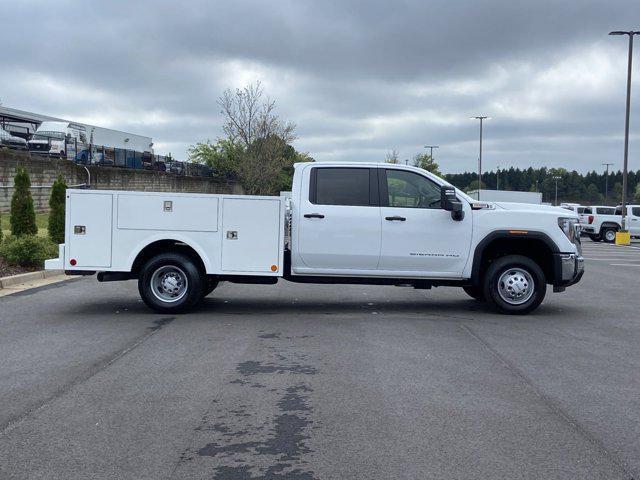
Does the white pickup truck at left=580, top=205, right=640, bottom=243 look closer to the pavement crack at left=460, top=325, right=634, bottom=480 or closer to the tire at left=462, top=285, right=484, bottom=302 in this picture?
the tire at left=462, top=285, right=484, bottom=302

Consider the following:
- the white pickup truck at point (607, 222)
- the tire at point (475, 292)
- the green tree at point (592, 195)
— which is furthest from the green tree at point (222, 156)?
the green tree at point (592, 195)

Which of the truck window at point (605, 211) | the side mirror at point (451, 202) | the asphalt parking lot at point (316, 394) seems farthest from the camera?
the truck window at point (605, 211)

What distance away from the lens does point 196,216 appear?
10211 mm

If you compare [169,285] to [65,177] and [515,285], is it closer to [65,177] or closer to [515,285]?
[515,285]

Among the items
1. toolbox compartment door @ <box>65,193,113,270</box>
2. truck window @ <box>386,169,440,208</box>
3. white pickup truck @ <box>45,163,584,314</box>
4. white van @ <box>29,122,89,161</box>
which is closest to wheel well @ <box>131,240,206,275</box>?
white pickup truck @ <box>45,163,584,314</box>

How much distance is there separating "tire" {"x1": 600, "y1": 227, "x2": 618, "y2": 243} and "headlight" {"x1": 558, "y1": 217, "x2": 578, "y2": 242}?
98.0 ft

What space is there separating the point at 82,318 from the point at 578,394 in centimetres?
685

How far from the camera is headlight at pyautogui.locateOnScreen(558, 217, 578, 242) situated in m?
10.7

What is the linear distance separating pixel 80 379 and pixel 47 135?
120 ft

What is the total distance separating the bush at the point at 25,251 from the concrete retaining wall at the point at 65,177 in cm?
663

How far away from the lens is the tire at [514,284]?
10664 millimetres

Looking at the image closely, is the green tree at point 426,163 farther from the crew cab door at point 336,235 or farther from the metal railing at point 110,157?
the crew cab door at point 336,235

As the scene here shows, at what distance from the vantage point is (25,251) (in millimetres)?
14805

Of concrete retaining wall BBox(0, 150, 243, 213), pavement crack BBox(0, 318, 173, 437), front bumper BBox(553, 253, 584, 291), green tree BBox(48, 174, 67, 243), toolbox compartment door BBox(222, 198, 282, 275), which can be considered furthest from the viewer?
concrete retaining wall BBox(0, 150, 243, 213)
